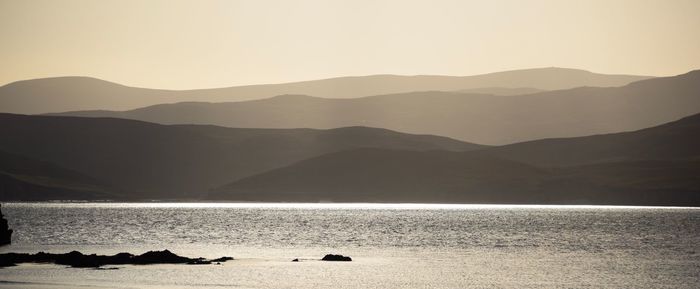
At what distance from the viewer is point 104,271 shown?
339ft

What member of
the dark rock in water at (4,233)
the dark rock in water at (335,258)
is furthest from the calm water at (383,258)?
the dark rock in water at (4,233)

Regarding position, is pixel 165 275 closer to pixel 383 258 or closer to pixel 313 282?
pixel 313 282

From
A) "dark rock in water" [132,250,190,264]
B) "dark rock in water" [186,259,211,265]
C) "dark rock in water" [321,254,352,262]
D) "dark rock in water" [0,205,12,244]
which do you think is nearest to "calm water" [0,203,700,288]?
"dark rock in water" [321,254,352,262]

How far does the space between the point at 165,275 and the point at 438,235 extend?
91351mm

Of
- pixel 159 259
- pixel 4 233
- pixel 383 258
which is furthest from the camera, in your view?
pixel 4 233

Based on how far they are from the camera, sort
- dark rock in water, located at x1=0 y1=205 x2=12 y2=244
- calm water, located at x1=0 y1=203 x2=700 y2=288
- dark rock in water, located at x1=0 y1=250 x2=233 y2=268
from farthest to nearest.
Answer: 1. dark rock in water, located at x1=0 y1=205 x2=12 y2=244
2. dark rock in water, located at x1=0 y1=250 x2=233 y2=268
3. calm water, located at x1=0 y1=203 x2=700 y2=288

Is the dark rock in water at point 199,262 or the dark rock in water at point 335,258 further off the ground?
the dark rock in water at point 335,258

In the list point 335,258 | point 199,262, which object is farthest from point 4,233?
point 335,258

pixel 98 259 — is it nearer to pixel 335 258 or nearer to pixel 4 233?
pixel 335 258

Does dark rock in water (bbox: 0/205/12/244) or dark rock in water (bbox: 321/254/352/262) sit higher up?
dark rock in water (bbox: 0/205/12/244)

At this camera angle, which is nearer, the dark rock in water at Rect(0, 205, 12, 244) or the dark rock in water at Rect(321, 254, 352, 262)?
the dark rock in water at Rect(321, 254, 352, 262)

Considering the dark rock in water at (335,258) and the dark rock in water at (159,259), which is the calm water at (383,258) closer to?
the dark rock in water at (335,258)

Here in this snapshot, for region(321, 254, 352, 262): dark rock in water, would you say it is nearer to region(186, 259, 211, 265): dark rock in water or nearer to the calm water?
the calm water

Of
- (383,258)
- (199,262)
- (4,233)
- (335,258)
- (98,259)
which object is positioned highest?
(4,233)
